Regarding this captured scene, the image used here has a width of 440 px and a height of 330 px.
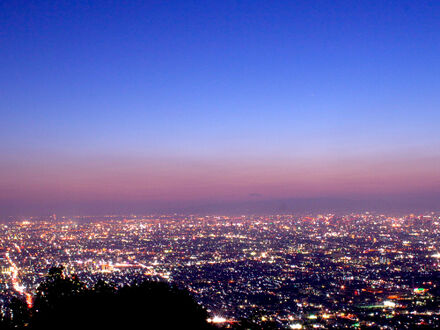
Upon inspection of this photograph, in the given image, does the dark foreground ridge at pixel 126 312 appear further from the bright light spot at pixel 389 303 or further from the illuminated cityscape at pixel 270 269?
the bright light spot at pixel 389 303

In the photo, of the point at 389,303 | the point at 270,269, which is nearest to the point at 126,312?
the point at 389,303

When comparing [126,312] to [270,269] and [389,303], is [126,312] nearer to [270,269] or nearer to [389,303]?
[389,303]

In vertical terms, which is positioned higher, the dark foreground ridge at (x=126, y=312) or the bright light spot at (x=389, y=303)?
the dark foreground ridge at (x=126, y=312)

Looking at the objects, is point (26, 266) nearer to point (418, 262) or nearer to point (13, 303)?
point (13, 303)

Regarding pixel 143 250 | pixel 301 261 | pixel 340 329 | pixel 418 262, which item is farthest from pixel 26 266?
pixel 418 262

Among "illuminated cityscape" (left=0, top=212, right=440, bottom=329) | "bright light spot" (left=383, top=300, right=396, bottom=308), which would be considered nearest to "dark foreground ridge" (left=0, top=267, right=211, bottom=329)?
"illuminated cityscape" (left=0, top=212, right=440, bottom=329)

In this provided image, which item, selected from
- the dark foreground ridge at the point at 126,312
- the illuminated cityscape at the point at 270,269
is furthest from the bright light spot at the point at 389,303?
the dark foreground ridge at the point at 126,312

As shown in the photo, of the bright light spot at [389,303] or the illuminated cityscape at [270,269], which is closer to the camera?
the illuminated cityscape at [270,269]

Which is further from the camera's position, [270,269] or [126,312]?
[270,269]
